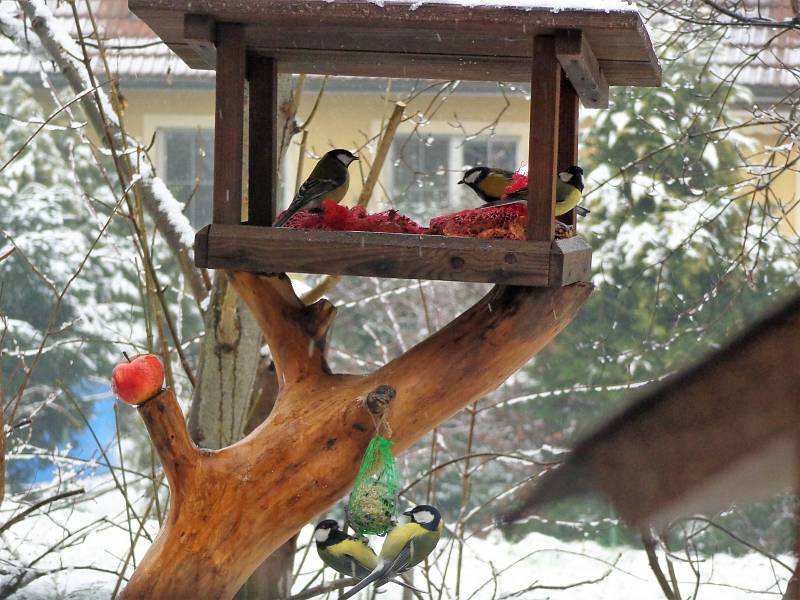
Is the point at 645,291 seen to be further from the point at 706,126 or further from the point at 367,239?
the point at 367,239

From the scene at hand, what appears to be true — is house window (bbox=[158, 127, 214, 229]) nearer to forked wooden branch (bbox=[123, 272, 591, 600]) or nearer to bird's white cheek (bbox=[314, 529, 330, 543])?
forked wooden branch (bbox=[123, 272, 591, 600])

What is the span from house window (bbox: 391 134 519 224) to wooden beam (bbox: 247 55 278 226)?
408 cm

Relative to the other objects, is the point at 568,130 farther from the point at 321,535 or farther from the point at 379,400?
the point at 321,535

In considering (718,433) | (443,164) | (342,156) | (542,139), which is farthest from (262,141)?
(443,164)

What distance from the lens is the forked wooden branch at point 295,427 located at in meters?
1.61

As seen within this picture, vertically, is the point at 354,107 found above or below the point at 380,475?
above

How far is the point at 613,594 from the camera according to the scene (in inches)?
201

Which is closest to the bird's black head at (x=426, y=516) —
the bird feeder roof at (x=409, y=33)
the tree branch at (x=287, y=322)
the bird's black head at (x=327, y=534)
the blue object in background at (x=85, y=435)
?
the bird's black head at (x=327, y=534)

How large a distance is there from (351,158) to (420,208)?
4656 mm

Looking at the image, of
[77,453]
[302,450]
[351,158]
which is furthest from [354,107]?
[302,450]

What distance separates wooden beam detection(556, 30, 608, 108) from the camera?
1.59m

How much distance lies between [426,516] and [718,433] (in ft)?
2.90

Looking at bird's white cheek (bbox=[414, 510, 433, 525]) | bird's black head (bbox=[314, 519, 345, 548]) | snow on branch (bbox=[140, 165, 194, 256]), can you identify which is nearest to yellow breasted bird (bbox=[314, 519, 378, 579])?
bird's black head (bbox=[314, 519, 345, 548])

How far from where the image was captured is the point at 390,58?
6.20 feet
